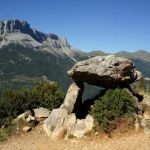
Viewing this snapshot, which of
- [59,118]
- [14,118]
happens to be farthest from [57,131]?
[14,118]

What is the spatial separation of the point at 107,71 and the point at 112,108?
145 inches

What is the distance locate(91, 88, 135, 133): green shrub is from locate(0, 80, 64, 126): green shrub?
31.7 feet

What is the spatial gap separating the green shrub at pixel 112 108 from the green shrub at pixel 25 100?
966 centimetres

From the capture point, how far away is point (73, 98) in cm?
3397

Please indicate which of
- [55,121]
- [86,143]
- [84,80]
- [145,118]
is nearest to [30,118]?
[55,121]

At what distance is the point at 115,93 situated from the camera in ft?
101

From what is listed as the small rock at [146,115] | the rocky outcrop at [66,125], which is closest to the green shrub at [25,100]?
the rocky outcrop at [66,125]

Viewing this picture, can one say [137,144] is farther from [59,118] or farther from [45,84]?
[45,84]

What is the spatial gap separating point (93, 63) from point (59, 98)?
9.22 metres

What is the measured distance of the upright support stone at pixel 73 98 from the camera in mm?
33125

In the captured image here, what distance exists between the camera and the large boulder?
3133 centimetres

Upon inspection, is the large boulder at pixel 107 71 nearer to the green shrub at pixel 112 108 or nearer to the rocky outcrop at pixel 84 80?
the rocky outcrop at pixel 84 80

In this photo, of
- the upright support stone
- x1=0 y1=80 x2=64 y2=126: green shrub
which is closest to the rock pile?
x1=0 y1=80 x2=64 y2=126: green shrub

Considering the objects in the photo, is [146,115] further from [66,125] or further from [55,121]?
[55,121]
